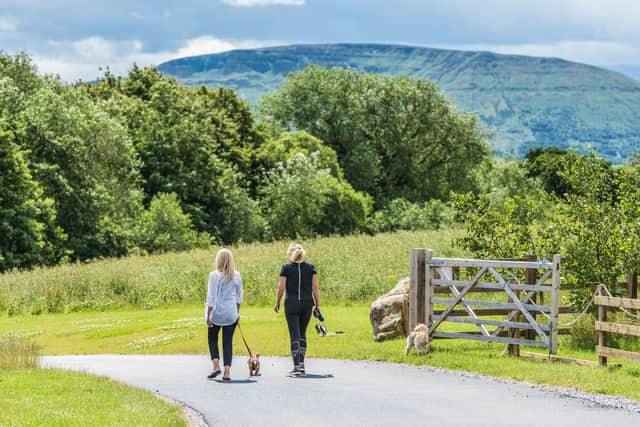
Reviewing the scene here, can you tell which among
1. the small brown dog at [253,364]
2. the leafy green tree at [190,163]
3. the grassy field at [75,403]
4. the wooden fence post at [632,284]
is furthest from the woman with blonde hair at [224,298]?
the leafy green tree at [190,163]

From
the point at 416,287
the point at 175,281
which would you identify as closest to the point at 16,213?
the point at 175,281

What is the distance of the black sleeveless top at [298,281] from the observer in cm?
1627

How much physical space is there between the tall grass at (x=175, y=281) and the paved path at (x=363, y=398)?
44.7 ft

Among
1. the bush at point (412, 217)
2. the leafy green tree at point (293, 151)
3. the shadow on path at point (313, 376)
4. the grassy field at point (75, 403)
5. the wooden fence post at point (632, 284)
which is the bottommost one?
the bush at point (412, 217)

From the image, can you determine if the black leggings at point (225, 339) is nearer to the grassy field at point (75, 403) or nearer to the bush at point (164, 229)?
the grassy field at point (75, 403)

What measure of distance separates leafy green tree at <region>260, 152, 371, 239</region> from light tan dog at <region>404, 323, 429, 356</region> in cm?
5016

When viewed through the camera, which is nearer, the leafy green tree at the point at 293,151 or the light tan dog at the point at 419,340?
the light tan dog at the point at 419,340

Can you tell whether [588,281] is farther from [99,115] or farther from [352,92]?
[352,92]

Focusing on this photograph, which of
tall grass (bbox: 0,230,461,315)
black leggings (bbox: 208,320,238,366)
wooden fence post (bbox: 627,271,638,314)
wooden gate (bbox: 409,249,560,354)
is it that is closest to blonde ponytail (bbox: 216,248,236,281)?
black leggings (bbox: 208,320,238,366)

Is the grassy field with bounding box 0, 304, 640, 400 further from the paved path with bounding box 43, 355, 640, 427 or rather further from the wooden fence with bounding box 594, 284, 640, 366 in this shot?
the paved path with bounding box 43, 355, 640, 427

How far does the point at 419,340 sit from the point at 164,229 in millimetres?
44917

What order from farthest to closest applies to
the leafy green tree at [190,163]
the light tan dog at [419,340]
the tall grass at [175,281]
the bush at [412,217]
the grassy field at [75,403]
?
the bush at [412,217] < the leafy green tree at [190,163] < the tall grass at [175,281] < the light tan dog at [419,340] < the grassy field at [75,403]

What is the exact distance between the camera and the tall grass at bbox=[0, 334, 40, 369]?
17.1m

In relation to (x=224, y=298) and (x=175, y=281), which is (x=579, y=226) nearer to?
(x=224, y=298)
